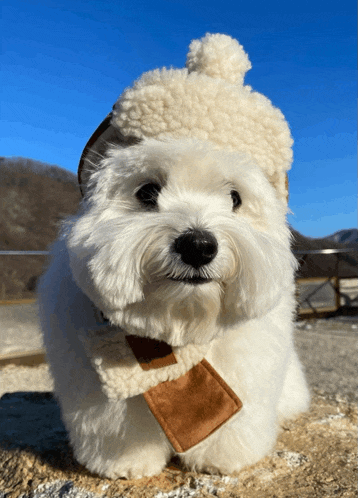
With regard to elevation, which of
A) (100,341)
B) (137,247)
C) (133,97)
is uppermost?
(133,97)

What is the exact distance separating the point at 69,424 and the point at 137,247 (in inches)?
31.9

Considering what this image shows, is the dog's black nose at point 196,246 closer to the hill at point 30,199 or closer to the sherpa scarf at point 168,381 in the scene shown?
the sherpa scarf at point 168,381

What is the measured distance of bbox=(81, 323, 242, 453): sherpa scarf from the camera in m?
1.26

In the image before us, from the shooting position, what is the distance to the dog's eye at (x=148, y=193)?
1214mm

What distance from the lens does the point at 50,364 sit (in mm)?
1583

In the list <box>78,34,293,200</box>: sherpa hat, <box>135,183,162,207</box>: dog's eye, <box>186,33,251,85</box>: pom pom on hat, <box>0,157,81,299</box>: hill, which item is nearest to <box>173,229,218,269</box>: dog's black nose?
<box>135,183,162,207</box>: dog's eye

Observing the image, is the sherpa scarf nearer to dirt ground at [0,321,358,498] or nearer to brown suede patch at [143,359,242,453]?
brown suede patch at [143,359,242,453]

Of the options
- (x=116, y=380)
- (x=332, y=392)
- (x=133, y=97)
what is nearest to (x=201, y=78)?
(x=133, y=97)

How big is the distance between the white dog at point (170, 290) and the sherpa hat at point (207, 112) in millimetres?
36

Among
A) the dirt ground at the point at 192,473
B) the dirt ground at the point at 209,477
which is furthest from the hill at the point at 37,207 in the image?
the dirt ground at the point at 209,477

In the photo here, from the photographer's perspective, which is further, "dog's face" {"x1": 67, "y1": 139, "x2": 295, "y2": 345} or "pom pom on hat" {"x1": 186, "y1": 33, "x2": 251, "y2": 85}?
"pom pom on hat" {"x1": 186, "y1": 33, "x2": 251, "y2": 85}

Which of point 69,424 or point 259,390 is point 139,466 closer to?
point 69,424

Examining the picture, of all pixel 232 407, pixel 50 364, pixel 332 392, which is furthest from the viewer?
pixel 332 392

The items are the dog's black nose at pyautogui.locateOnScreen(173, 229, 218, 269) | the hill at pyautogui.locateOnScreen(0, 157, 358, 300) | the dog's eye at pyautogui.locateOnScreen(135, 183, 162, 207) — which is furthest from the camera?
the hill at pyautogui.locateOnScreen(0, 157, 358, 300)
